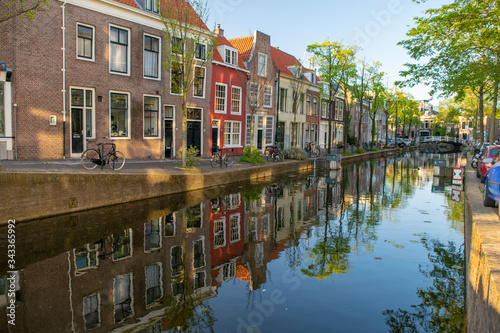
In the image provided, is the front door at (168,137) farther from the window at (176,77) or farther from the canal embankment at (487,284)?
the canal embankment at (487,284)

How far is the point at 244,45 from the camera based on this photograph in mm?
32250

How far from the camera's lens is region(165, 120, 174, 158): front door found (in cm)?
2205

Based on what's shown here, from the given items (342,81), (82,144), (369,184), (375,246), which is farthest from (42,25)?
(342,81)

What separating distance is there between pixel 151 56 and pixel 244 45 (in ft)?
43.1

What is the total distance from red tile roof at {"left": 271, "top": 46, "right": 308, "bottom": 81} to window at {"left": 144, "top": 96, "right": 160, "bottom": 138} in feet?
58.2

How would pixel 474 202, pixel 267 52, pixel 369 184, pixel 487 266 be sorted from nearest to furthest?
1. pixel 487 266
2. pixel 474 202
3. pixel 369 184
4. pixel 267 52

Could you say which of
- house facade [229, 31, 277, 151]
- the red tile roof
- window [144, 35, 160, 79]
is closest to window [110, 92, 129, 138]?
window [144, 35, 160, 79]

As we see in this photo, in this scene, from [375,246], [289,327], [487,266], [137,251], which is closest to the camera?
[487,266]

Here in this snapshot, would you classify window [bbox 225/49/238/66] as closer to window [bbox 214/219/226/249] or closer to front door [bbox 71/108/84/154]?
front door [bbox 71/108/84/154]

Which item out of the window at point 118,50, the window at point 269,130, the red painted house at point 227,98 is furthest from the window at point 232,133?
the window at point 118,50

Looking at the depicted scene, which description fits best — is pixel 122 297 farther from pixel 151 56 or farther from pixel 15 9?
pixel 151 56

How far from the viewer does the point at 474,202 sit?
9797 millimetres

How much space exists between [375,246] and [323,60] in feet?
93.9

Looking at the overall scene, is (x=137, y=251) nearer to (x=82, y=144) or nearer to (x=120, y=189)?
(x=120, y=189)
